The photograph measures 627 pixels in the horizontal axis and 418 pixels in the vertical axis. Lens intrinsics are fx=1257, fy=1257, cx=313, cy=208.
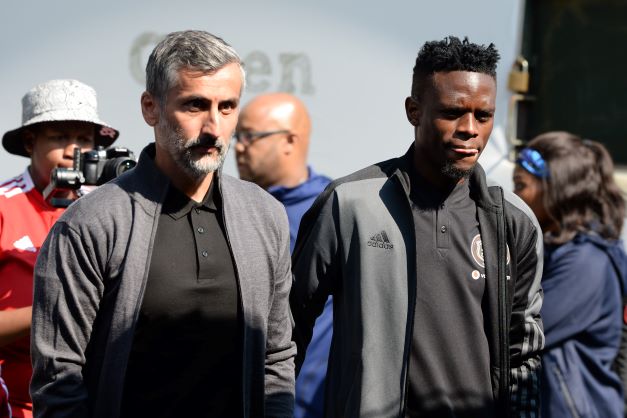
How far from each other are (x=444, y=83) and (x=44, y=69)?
268cm

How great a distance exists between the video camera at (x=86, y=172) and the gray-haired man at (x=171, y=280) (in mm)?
562

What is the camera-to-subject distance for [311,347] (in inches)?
198

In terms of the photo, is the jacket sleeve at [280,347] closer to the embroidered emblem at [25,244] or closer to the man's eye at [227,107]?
the man's eye at [227,107]

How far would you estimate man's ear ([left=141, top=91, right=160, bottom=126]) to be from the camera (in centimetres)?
326

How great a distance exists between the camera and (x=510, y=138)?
6047mm

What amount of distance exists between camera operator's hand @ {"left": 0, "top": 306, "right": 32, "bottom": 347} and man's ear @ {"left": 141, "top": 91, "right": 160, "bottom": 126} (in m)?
0.79

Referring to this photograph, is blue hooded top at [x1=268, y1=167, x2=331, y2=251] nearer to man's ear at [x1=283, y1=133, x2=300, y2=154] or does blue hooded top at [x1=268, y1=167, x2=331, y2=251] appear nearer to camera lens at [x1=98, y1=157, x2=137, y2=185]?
man's ear at [x1=283, y1=133, x2=300, y2=154]

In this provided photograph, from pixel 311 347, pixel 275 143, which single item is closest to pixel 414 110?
pixel 311 347

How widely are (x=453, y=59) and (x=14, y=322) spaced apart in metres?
1.52

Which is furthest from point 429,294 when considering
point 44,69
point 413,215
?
point 44,69

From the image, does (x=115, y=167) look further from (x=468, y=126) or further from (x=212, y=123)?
(x=468, y=126)

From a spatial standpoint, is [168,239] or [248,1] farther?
[248,1]

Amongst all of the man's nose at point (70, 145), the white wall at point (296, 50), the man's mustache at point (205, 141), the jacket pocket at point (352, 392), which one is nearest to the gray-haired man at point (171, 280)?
the man's mustache at point (205, 141)

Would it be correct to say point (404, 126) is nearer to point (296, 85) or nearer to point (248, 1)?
point (296, 85)
